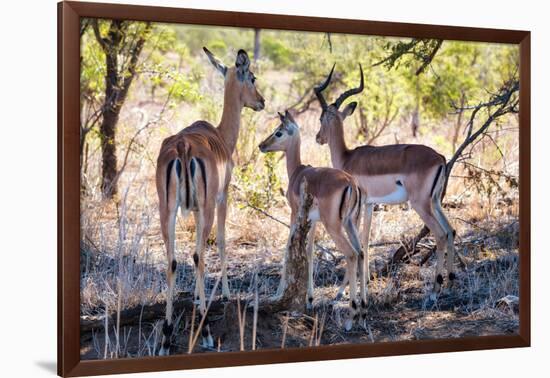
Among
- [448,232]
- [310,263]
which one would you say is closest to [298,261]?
[310,263]

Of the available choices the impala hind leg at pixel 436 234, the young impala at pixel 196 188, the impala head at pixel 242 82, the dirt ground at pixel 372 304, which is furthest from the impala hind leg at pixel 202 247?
the impala hind leg at pixel 436 234

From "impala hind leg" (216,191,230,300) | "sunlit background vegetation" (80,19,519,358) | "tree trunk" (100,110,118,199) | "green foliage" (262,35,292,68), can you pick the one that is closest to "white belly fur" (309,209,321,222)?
"sunlit background vegetation" (80,19,519,358)

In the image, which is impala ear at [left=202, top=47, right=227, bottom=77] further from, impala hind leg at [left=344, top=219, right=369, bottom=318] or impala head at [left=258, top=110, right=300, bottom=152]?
impala hind leg at [left=344, top=219, right=369, bottom=318]

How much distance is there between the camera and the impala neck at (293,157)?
8.75 m

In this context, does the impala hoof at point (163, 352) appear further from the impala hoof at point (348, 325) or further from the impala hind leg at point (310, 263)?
the impala hoof at point (348, 325)

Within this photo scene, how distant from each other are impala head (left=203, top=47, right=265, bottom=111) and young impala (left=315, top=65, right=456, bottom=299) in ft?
2.05

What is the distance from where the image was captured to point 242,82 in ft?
27.7

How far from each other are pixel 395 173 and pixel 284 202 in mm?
1072

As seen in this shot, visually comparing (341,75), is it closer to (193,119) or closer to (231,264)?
(193,119)

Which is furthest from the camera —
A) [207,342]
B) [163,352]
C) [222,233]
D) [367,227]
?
[367,227]

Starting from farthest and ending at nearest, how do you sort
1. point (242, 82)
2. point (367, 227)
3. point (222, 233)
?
point (367, 227)
point (242, 82)
point (222, 233)

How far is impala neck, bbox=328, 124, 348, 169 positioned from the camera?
9055mm

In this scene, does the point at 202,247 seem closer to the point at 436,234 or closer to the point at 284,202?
the point at 284,202

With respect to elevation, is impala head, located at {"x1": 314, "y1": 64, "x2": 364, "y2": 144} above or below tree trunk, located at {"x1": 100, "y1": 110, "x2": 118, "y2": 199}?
above
